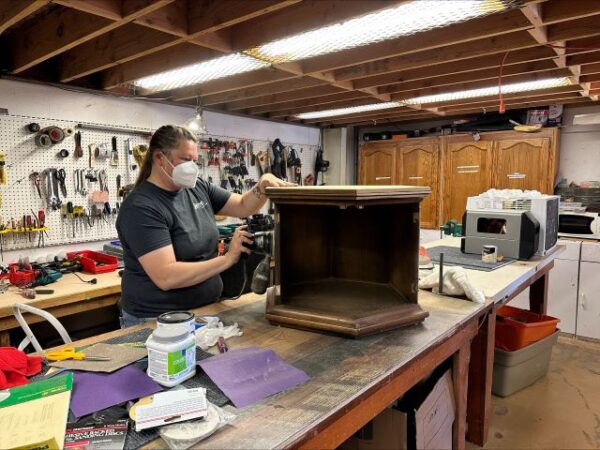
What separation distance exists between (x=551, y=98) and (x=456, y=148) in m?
1.05

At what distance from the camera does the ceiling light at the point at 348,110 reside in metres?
4.10

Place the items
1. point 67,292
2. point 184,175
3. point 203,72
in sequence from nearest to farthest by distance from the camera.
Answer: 1. point 184,175
2. point 67,292
3. point 203,72

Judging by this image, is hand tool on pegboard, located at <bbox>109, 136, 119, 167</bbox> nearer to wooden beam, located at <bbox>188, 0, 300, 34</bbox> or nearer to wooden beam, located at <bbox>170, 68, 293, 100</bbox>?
wooden beam, located at <bbox>170, 68, 293, 100</bbox>

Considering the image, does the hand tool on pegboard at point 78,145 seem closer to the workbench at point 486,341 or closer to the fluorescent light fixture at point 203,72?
the fluorescent light fixture at point 203,72

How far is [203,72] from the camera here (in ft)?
9.21

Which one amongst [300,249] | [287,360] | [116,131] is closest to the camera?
[287,360]

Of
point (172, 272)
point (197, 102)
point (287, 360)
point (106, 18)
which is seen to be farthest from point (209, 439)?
point (197, 102)

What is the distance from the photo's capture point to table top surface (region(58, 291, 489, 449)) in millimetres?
815

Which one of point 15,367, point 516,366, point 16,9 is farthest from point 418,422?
point 16,9

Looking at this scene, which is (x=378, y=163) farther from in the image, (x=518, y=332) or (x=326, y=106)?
(x=518, y=332)

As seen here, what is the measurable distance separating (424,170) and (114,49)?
362 cm

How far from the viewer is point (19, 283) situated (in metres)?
2.43

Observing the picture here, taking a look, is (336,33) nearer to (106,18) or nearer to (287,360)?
(106,18)

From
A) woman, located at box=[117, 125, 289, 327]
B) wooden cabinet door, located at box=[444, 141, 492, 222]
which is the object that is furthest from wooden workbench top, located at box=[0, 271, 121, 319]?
wooden cabinet door, located at box=[444, 141, 492, 222]
